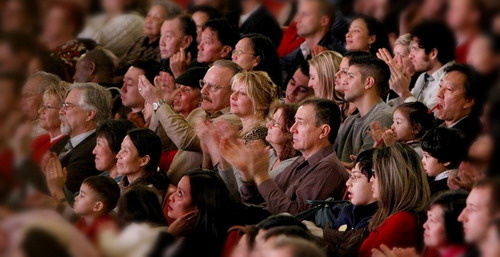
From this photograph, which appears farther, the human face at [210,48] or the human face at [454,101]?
the human face at [210,48]

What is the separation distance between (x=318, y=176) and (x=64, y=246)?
2094 mm

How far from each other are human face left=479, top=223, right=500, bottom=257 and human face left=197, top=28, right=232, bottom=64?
11.4 ft

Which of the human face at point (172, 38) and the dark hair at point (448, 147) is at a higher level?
the dark hair at point (448, 147)

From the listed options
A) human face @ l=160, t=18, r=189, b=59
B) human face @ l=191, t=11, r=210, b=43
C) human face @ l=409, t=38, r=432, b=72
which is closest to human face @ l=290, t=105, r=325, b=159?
human face @ l=409, t=38, r=432, b=72

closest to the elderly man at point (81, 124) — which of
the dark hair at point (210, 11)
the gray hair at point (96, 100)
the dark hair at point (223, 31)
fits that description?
the gray hair at point (96, 100)

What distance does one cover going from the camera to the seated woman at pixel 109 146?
13.2 ft

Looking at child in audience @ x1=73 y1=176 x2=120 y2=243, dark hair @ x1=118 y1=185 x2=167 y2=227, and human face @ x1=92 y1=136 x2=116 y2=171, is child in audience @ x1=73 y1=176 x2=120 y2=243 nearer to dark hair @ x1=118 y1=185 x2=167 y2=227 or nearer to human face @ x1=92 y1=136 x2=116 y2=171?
dark hair @ x1=118 y1=185 x2=167 y2=227

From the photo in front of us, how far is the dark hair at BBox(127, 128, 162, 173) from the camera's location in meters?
3.85

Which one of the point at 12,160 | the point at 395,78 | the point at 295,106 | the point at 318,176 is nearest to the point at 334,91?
the point at 395,78

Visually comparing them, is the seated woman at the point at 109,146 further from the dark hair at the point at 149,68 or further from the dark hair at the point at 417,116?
the dark hair at the point at 417,116

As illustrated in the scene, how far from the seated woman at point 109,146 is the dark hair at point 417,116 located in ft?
3.37

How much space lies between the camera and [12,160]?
1.44 meters

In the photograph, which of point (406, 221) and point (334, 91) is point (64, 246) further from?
point (334, 91)

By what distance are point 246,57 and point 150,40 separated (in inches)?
41.1
